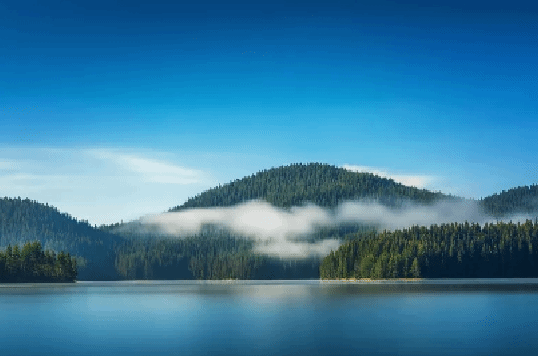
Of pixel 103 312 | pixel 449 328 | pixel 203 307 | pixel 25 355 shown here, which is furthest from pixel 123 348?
pixel 203 307

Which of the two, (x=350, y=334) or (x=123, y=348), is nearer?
(x=123, y=348)

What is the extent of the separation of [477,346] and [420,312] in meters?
28.8

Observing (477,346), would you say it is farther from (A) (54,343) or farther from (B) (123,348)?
(A) (54,343)

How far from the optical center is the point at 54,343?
51750mm

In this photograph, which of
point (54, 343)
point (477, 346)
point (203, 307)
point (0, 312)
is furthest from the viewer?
point (203, 307)

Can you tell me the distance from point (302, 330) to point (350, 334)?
4.52m

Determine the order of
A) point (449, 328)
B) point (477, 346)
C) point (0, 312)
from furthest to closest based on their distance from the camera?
point (0, 312)
point (449, 328)
point (477, 346)

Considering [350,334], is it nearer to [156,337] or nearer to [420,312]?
[156,337]

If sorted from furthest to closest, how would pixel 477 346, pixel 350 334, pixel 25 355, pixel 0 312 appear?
1. pixel 0 312
2. pixel 350 334
3. pixel 477 346
4. pixel 25 355

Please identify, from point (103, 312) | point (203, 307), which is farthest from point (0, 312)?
point (203, 307)

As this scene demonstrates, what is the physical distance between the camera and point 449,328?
59.7 meters

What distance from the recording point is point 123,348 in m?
48.2

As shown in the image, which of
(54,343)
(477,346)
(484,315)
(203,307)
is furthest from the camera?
(203,307)

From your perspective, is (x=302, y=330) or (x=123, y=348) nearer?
(x=123, y=348)
